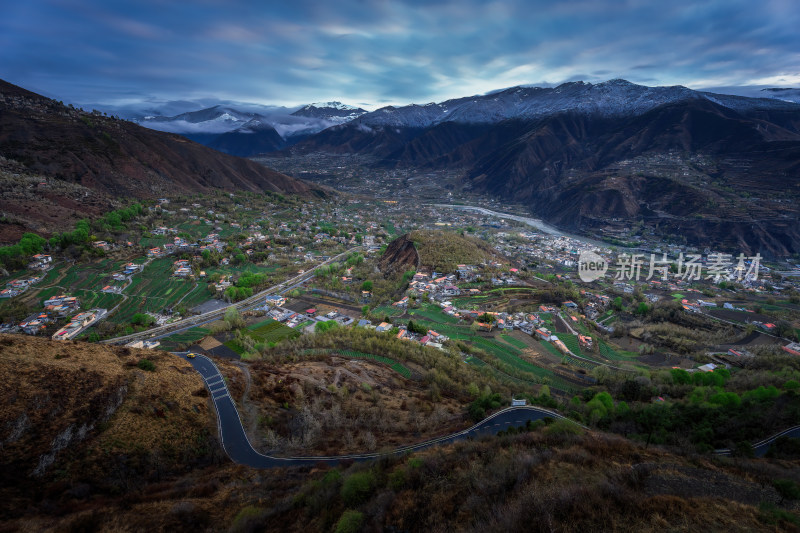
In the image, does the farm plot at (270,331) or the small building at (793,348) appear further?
the farm plot at (270,331)

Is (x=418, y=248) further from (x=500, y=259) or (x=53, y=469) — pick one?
(x=53, y=469)

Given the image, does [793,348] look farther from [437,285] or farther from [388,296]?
[388,296]

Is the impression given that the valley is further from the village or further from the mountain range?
the mountain range

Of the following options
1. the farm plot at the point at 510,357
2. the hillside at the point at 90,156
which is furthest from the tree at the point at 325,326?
the hillside at the point at 90,156

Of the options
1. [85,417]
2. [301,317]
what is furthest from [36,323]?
[85,417]

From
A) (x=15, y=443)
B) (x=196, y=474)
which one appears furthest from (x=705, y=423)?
(x=15, y=443)

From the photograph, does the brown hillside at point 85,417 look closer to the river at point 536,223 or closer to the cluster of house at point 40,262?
the cluster of house at point 40,262
